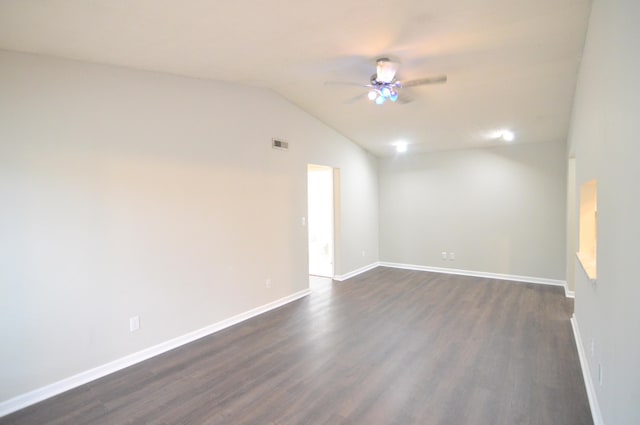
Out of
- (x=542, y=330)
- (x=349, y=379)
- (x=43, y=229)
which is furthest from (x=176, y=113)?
(x=542, y=330)

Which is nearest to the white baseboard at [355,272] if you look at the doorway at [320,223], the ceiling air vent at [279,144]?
the doorway at [320,223]

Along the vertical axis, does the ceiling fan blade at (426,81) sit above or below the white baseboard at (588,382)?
above

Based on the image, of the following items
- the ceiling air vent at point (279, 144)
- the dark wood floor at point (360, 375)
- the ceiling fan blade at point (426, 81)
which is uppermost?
the ceiling fan blade at point (426, 81)

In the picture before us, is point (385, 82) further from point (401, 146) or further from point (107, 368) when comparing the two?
point (107, 368)

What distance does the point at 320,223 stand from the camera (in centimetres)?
670

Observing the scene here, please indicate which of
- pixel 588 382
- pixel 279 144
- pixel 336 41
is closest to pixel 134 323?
pixel 279 144

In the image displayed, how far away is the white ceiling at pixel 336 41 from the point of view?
2.15m

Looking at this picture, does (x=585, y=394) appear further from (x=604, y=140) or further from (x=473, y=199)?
(x=473, y=199)

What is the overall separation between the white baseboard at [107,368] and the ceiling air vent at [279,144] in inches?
89.0

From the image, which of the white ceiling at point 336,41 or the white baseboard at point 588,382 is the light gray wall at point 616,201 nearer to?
the white baseboard at point 588,382

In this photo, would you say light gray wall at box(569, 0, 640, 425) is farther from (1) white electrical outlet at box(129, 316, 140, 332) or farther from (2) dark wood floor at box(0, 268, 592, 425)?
(1) white electrical outlet at box(129, 316, 140, 332)

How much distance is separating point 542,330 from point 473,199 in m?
3.03

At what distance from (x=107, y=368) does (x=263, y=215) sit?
2.31 meters

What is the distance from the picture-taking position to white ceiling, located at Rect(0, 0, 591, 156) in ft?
7.05
